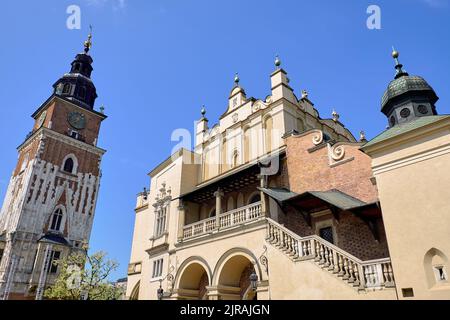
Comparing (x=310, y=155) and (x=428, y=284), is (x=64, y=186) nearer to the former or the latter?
(x=310, y=155)

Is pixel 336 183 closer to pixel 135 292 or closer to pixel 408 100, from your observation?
pixel 408 100

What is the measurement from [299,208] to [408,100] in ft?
20.7

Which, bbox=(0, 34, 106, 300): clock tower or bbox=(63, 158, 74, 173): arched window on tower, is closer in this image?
bbox=(0, 34, 106, 300): clock tower

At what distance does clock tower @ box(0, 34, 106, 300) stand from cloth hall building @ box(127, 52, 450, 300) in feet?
71.0

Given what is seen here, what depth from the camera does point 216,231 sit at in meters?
16.8

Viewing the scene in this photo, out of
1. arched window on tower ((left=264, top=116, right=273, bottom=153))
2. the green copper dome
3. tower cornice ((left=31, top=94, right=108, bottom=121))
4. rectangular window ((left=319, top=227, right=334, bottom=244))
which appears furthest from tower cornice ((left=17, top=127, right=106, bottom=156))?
the green copper dome

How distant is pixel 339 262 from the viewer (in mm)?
10555

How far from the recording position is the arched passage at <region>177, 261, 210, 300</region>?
59.9 ft

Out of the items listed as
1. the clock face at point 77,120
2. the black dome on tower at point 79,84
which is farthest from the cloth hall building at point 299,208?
the black dome on tower at point 79,84

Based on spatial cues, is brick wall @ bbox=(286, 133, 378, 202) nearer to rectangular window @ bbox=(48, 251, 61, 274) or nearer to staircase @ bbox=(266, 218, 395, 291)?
staircase @ bbox=(266, 218, 395, 291)

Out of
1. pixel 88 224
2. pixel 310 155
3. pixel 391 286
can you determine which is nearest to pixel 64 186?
pixel 88 224

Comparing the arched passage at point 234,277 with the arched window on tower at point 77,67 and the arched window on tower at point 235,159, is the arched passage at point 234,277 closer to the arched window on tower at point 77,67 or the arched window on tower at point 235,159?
the arched window on tower at point 235,159

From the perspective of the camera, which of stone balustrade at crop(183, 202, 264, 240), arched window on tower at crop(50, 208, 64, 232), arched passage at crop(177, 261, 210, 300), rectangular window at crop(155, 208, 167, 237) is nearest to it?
stone balustrade at crop(183, 202, 264, 240)

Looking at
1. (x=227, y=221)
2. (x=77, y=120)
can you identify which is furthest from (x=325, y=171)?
(x=77, y=120)
